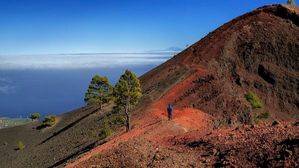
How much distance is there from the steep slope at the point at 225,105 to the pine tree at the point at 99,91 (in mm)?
14303

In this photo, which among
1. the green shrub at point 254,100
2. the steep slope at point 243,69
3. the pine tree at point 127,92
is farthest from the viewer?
the steep slope at point 243,69

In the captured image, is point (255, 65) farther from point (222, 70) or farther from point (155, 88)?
point (155, 88)

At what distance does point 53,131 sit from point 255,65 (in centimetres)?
5260

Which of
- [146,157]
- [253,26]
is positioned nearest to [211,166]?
[146,157]

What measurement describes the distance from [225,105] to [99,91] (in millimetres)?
44456

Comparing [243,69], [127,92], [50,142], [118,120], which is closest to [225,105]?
[243,69]

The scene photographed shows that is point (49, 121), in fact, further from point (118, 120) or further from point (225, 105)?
point (225, 105)

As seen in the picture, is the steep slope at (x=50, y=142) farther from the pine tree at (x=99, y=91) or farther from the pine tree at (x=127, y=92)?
the pine tree at (x=127, y=92)

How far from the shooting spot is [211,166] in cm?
2623

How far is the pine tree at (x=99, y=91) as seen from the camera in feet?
320

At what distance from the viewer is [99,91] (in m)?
99.8

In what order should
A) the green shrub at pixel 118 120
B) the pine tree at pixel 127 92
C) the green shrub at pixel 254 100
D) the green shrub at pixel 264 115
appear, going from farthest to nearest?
the green shrub at pixel 118 120
the green shrub at pixel 254 100
the green shrub at pixel 264 115
the pine tree at pixel 127 92

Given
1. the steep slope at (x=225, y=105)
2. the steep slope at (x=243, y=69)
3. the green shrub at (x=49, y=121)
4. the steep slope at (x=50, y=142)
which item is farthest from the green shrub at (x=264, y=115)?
the green shrub at (x=49, y=121)

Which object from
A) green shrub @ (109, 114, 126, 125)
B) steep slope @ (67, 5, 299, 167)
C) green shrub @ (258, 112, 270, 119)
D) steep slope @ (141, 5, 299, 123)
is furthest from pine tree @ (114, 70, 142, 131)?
green shrub @ (258, 112, 270, 119)
